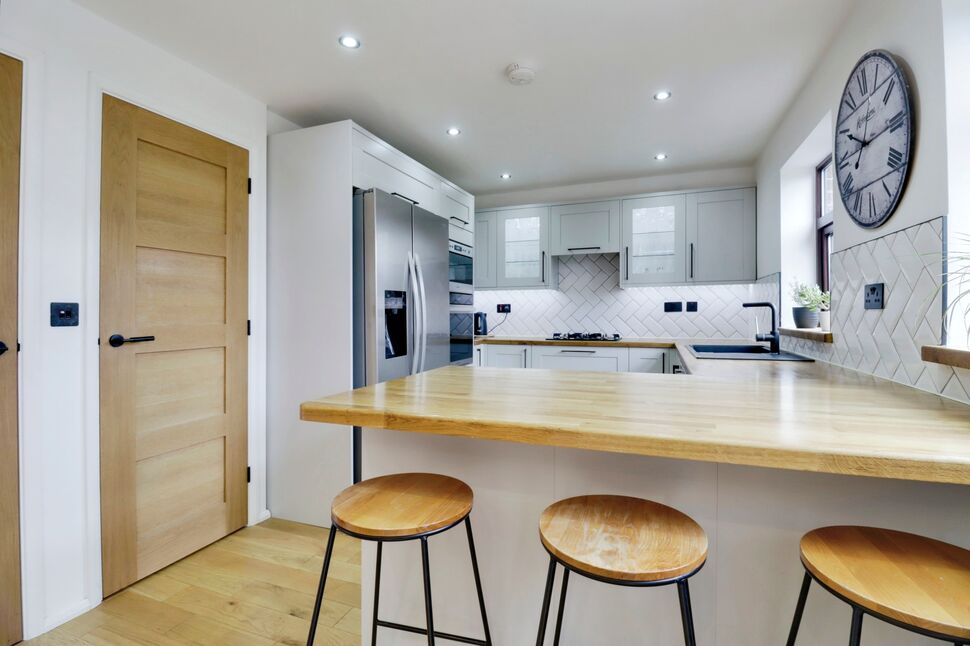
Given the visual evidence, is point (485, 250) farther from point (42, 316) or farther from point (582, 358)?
point (42, 316)

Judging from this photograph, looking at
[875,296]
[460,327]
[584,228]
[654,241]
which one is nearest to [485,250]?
[584,228]

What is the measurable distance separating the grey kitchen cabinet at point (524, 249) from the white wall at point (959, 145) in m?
3.20

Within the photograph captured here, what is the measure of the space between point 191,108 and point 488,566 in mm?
2508

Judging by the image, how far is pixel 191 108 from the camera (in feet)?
7.39

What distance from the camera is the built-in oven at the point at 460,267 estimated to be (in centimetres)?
362

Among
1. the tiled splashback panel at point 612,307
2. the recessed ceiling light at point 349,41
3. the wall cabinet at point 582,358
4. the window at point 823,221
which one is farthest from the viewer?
the tiled splashback panel at point 612,307

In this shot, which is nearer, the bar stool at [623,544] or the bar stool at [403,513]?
the bar stool at [623,544]

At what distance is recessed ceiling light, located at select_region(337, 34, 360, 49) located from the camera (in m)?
2.03

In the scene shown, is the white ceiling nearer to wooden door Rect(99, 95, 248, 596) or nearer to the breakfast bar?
wooden door Rect(99, 95, 248, 596)

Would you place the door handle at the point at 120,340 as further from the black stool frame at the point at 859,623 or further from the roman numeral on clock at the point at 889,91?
the roman numeral on clock at the point at 889,91

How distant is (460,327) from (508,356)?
821mm

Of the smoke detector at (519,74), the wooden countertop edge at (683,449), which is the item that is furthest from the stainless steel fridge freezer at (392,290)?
the wooden countertop edge at (683,449)

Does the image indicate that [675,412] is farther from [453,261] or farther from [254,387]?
[453,261]

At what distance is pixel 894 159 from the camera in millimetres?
1536
